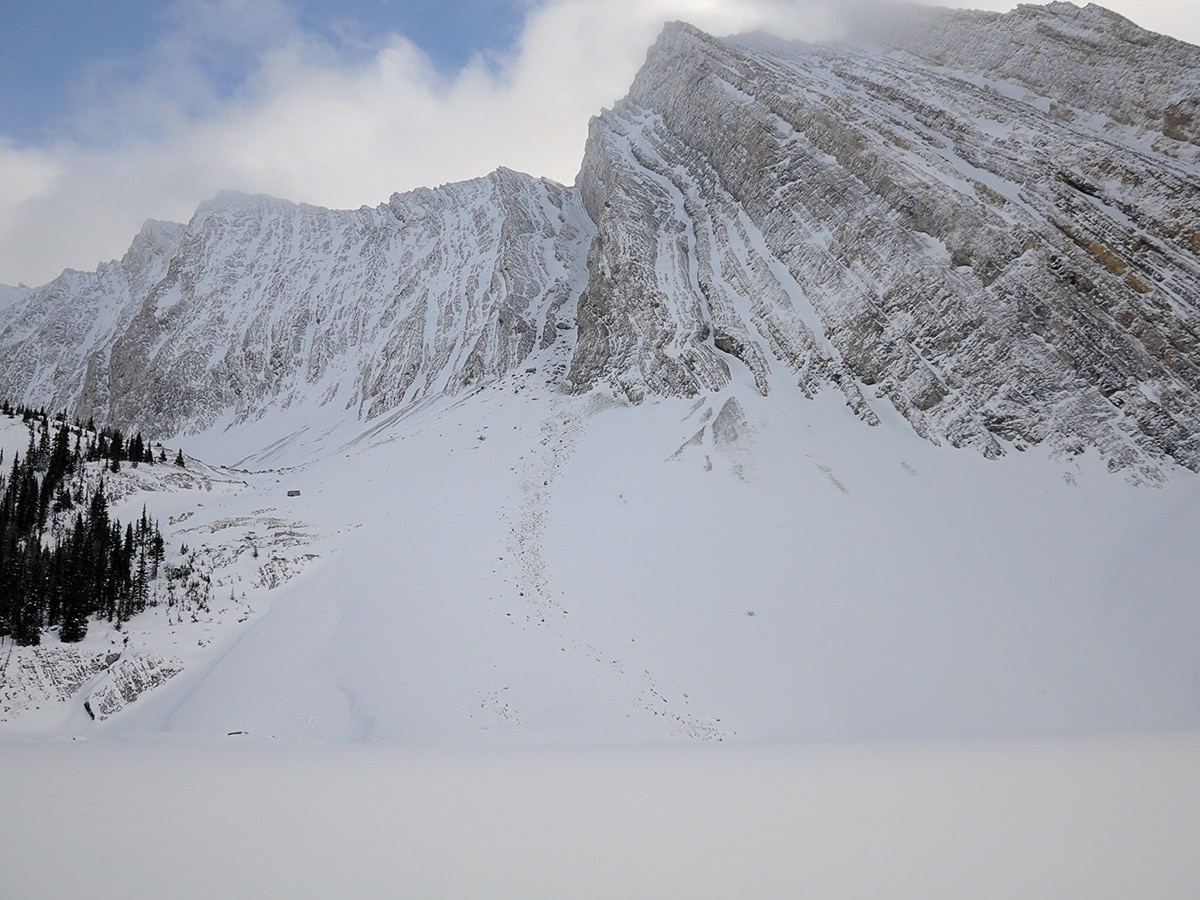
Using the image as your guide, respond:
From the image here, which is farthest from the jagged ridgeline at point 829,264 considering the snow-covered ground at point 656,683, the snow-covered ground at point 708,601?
the snow-covered ground at point 708,601

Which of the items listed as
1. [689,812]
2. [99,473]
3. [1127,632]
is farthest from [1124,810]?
[99,473]

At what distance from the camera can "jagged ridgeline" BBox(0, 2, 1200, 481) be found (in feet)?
98.9

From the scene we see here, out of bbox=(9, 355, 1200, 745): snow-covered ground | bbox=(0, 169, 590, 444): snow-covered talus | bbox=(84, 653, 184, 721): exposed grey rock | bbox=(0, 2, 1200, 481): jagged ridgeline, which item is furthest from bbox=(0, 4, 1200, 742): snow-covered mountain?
bbox=(0, 169, 590, 444): snow-covered talus

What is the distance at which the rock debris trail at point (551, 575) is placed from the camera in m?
15.9

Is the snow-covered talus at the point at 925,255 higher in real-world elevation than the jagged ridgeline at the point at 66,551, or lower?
higher

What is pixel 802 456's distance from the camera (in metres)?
32.5

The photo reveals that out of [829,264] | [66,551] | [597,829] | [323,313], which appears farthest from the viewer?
[323,313]

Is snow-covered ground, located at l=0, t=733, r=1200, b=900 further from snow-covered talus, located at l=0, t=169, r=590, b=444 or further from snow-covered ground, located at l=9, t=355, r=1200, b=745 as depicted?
snow-covered talus, located at l=0, t=169, r=590, b=444

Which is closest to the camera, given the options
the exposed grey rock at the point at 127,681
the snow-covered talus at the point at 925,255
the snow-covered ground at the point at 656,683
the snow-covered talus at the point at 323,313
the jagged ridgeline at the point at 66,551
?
the snow-covered ground at the point at 656,683

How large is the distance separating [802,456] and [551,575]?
16752 mm

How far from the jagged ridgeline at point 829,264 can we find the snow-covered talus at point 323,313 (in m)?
0.54

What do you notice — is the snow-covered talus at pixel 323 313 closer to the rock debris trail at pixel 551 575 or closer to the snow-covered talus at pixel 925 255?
the snow-covered talus at pixel 925 255

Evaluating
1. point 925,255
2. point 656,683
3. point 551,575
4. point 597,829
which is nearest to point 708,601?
point 656,683

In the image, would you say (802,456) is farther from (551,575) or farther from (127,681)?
(127,681)
